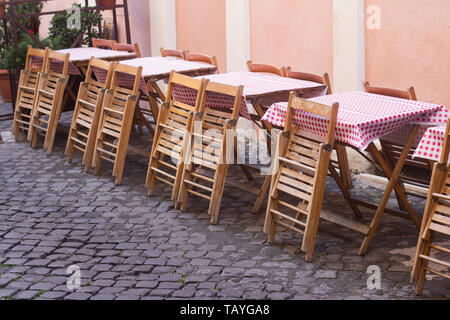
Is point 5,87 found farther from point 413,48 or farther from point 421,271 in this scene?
point 421,271

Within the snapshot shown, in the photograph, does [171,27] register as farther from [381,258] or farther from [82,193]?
[381,258]

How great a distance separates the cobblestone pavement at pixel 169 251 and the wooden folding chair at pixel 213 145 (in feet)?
0.69

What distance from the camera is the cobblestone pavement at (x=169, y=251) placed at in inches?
200

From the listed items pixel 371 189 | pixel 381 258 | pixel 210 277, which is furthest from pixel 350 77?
pixel 210 277

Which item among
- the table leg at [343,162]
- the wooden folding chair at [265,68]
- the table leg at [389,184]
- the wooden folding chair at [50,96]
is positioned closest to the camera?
the table leg at [389,184]

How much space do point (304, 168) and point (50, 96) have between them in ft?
14.7

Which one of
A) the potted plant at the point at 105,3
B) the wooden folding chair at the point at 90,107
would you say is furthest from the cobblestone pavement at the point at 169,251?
the potted plant at the point at 105,3

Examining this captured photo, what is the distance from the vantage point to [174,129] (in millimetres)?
6938

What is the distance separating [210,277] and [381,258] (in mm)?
1232

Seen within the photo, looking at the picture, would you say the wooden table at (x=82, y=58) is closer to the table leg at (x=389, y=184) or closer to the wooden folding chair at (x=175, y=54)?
the wooden folding chair at (x=175, y=54)

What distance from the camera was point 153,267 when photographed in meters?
5.51

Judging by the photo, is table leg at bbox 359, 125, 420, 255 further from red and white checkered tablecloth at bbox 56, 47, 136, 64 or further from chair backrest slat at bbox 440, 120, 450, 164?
red and white checkered tablecloth at bbox 56, 47, 136, 64

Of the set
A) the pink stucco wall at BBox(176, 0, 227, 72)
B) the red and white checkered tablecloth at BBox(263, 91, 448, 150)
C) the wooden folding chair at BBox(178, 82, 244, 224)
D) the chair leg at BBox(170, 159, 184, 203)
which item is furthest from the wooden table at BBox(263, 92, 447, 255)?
the pink stucco wall at BBox(176, 0, 227, 72)
